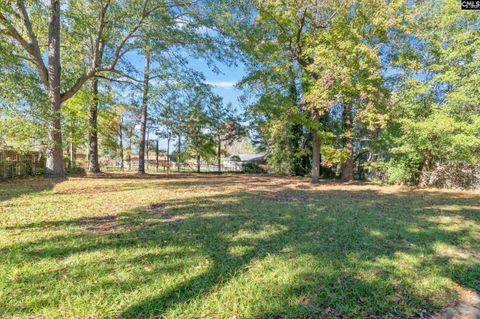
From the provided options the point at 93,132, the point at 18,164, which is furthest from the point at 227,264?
the point at 93,132

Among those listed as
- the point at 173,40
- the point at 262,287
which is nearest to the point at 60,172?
the point at 173,40

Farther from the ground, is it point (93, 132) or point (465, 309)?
point (93, 132)

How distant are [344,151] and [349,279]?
1106cm

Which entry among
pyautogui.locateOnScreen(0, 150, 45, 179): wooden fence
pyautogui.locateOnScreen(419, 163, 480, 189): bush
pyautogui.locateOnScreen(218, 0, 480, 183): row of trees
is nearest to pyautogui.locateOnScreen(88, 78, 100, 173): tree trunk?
pyautogui.locateOnScreen(0, 150, 45, 179): wooden fence

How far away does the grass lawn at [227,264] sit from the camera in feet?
6.82

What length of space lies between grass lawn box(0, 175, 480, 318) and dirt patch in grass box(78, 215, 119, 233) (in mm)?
19

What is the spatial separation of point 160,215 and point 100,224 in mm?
1105

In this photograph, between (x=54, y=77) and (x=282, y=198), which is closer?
(x=282, y=198)

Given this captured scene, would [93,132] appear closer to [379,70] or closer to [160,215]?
[160,215]

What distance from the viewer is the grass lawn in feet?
6.82

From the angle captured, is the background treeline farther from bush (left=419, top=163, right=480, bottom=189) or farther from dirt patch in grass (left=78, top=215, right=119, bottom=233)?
dirt patch in grass (left=78, top=215, right=119, bottom=233)

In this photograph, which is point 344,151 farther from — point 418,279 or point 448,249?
point 418,279

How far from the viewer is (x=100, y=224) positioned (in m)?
4.21

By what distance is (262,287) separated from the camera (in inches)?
93.0
